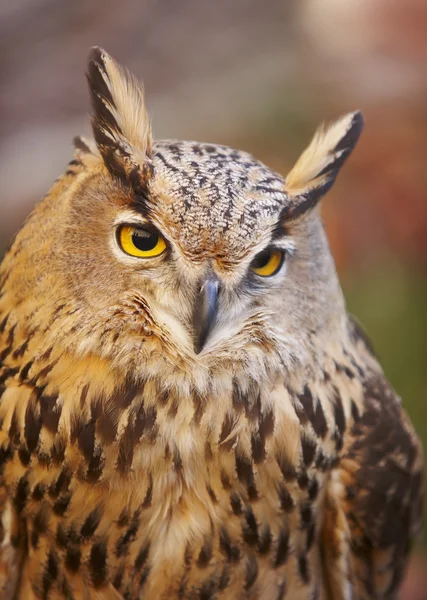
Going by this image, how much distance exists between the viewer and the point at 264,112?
406cm

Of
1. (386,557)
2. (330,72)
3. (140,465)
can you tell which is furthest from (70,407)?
(330,72)

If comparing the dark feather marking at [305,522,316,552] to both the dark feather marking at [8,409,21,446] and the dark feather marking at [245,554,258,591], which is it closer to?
the dark feather marking at [245,554,258,591]

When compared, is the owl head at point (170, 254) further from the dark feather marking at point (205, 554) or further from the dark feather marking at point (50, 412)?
the dark feather marking at point (205, 554)

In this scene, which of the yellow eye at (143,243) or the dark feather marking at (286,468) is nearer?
the yellow eye at (143,243)

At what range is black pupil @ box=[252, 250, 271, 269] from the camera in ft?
3.92

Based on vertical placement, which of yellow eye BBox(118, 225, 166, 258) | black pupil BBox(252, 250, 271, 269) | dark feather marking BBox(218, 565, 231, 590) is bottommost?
dark feather marking BBox(218, 565, 231, 590)

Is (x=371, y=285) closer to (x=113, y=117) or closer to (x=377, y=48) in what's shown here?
(x=377, y=48)

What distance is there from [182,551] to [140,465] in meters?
0.18

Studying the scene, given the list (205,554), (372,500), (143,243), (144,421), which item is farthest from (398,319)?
(143,243)

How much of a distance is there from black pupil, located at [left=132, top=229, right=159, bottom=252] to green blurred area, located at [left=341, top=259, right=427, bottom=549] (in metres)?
2.20

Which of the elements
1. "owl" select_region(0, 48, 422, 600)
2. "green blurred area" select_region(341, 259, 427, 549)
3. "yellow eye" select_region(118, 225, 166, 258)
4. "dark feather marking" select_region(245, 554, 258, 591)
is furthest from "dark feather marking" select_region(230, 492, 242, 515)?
"green blurred area" select_region(341, 259, 427, 549)

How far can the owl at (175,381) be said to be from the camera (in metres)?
1.17

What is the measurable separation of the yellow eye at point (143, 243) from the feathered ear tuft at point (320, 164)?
0.69 feet

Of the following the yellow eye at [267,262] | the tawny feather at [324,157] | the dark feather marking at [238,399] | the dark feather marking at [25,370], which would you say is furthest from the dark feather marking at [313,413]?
the dark feather marking at [25,370]
